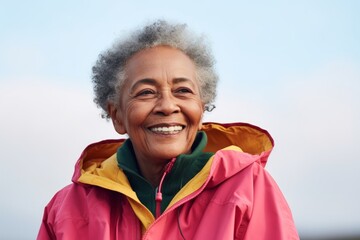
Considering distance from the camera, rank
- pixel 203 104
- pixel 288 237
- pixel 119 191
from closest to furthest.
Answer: pixel 288 237, pixel 119 191, pixel 203 104

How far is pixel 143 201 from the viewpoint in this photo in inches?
173

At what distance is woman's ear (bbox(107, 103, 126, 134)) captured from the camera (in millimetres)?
4758

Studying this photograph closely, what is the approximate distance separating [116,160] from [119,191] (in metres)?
0.41

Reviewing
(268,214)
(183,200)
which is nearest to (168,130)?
(183,200)

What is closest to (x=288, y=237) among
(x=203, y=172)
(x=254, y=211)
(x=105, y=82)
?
(x=254, y=211)

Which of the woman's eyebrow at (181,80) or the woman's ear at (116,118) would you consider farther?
the woman's ear at (116,118)

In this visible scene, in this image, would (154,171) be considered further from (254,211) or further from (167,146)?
(254,211)

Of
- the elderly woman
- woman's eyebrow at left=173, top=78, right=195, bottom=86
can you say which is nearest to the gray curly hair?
the elderly woman

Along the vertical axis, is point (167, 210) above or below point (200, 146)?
below

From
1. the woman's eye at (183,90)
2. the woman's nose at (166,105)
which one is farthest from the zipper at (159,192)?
the woman's eye at (183,90)

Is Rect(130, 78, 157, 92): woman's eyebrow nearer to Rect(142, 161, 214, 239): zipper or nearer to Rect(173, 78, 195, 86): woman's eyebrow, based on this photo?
Rect(173, 78, 195, 86): woman's eyebrow

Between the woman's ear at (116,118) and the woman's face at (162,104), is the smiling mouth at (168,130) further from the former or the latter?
the woman's ear at (116,118)

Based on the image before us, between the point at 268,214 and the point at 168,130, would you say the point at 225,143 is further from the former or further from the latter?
the point at 268,214

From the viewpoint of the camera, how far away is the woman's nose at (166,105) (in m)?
4.34
